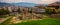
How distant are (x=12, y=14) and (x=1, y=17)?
7.1 inches

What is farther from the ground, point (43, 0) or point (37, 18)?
point (43, 0)

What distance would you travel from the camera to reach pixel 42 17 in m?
1.79

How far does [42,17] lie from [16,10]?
1.43 feet

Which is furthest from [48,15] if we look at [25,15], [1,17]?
[1,17]

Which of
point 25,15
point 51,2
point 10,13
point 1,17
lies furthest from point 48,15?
point 1,17

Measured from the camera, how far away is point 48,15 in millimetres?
1810

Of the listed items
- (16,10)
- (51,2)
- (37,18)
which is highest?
(51,2)

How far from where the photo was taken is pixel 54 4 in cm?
181

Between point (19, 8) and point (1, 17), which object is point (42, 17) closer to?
point (19, 8)

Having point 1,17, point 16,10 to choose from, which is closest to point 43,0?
point 16,10

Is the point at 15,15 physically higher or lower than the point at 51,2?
lower

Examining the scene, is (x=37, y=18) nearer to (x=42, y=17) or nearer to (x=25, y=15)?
(x=42, y=17)

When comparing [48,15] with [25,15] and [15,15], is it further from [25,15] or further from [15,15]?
[15,15]

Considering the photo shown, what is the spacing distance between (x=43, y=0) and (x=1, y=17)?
28.7 inches
